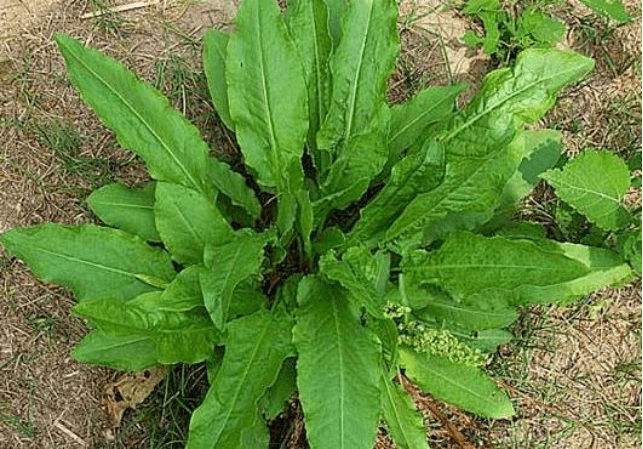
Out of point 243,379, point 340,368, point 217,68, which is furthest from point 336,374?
point 217,68

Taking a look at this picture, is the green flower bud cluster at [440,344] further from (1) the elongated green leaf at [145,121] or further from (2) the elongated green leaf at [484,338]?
(1) the elongated green leaf at [145,121]

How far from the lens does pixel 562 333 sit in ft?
9.62

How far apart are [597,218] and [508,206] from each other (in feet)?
0.87

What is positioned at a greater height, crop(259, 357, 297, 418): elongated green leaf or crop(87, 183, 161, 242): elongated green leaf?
crop(87, 183, 161, 242): elongated green leaf

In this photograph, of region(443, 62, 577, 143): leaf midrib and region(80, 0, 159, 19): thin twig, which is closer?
region(443, 62, 577, 143): leaf midrib

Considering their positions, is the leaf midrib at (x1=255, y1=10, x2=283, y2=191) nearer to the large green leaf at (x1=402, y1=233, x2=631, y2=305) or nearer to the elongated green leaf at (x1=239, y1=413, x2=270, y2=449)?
the large green leaf at (x1=402, y1=233, x2=631, y2=305)

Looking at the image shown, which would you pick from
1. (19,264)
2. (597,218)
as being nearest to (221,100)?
(19,264)

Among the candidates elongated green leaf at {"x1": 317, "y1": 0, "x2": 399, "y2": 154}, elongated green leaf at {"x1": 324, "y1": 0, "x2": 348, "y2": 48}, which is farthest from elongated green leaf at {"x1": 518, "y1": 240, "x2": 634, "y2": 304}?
elongated green leaf at {"x1": 324, "y1": 0, "x2": 348, "y2": 48}

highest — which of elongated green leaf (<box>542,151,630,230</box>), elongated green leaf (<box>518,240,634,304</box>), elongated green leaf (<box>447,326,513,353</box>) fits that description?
elongated green leaf (<box>542,151,630,230</box>)

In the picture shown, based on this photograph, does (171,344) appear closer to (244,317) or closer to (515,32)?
(244,317)

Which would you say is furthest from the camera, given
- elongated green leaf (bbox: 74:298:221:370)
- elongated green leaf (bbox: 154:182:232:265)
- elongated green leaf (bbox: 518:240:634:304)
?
elongated green leaf (bbox: 518:240:634:304)

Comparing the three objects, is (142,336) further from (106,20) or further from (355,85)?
(106,20)

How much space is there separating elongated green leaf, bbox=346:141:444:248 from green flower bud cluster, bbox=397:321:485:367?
263 millimetres

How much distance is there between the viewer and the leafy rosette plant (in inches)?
91.8
